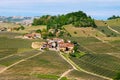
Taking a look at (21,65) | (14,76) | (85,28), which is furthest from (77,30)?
(14,76)

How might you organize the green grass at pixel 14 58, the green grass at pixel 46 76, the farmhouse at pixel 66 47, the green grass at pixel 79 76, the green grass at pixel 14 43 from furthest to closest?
the green grass at pixel 14 43, the farmhouse at pixel 66 47, the green grass at pixel 14 58, the green grass at pixel 46 76, the green grass at pixel 79 76

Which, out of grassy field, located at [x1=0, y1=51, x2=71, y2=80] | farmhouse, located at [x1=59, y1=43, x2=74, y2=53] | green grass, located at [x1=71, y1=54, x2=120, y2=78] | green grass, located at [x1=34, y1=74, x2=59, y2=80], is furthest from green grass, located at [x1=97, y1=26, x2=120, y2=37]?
green grass, located at [x1=34, y1=74, x2=59, y2=80]

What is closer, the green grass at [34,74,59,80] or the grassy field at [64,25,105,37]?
the green grass at [34,74,59,80]

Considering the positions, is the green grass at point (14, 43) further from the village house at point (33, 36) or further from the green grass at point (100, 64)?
A: the green grass at point (100, 64)

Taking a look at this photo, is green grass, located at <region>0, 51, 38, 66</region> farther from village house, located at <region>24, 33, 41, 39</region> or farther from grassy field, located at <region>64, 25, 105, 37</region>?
grassy field, located at <region>64, 25, 105, 37</region>

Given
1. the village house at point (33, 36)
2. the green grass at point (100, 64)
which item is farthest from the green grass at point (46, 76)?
the village house at point (33, 36)

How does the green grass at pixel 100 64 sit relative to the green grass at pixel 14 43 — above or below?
below

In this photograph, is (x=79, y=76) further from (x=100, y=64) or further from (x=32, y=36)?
(x=32, y=36)

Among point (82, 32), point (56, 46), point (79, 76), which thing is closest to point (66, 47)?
point (56, 46)
